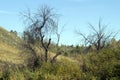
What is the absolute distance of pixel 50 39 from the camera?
42625 millimetres

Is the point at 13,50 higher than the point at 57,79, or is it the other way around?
the point at 13,50

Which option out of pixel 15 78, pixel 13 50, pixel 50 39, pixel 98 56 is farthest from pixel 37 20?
pixel 13 50

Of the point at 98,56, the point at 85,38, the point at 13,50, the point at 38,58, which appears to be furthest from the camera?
the point at 13,50

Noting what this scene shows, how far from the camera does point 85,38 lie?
4950 cm

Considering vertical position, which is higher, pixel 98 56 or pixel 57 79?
pixel 98 56

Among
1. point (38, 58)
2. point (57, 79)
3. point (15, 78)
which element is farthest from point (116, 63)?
point (38, 58)

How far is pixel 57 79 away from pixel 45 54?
897 inches

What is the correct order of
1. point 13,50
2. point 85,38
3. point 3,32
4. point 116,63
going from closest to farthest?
point 116,63 < point 85,38 < point 13,50 < point 3,32

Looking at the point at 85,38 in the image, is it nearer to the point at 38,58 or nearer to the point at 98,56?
the point at 38,58

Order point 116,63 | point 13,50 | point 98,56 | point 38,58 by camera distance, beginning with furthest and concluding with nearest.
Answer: point 13,50
point 38,58
point 98,56
point 116,63

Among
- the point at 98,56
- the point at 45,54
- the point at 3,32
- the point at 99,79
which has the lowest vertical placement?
the point at 99,79

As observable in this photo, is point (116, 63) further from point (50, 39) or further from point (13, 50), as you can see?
point (13, 50)

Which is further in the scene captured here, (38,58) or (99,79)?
(38,58)

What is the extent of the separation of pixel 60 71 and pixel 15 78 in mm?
3615
